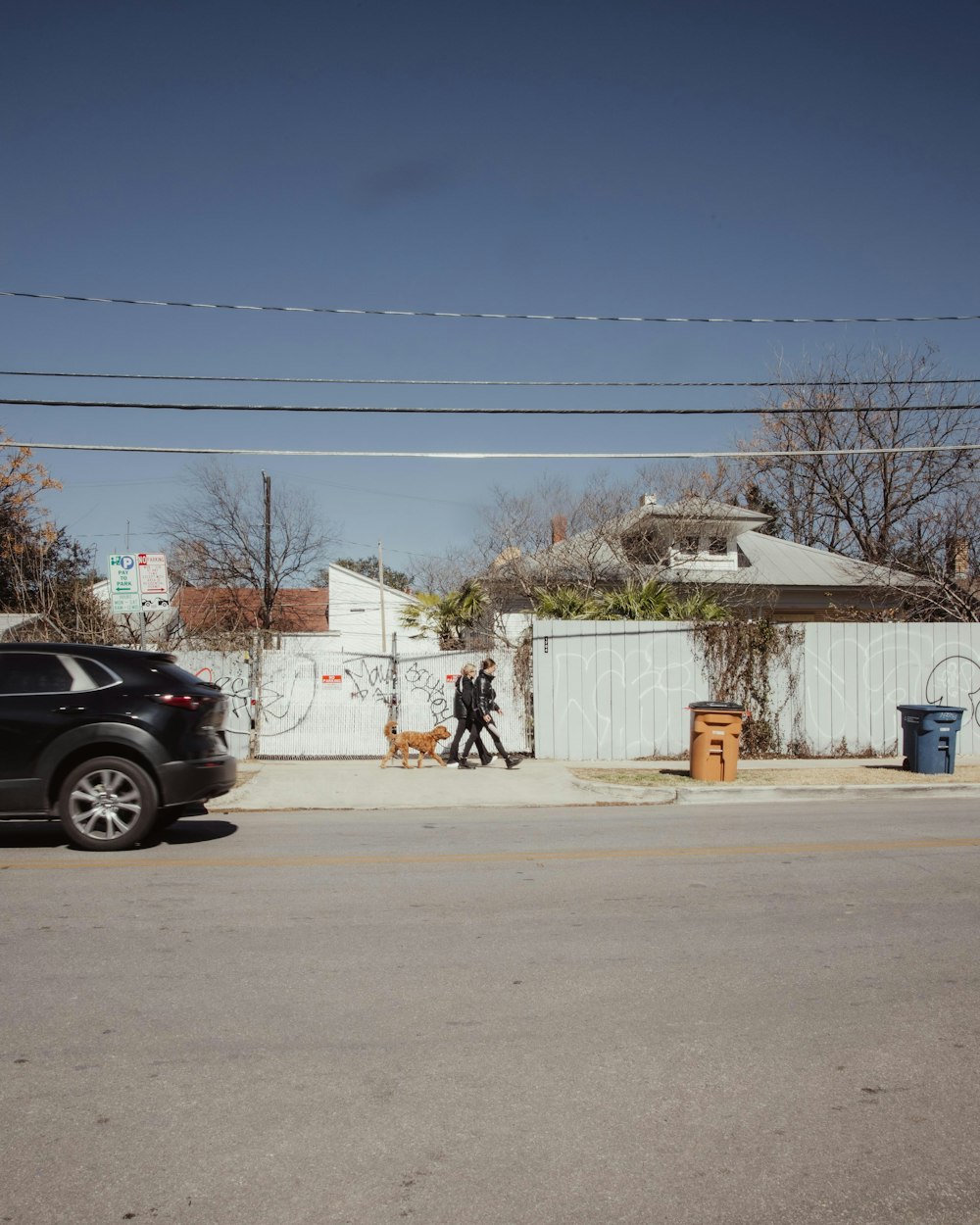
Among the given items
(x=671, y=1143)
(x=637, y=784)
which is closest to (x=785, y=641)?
(x=637, y=784)

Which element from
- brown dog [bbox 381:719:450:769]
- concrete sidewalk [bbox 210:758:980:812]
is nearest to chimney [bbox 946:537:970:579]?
concrete sidewalk [bbox 210:758:980:812]

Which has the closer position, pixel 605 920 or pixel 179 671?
pixel 605 920

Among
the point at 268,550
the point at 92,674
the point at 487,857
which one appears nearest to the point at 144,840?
the point at 92,674

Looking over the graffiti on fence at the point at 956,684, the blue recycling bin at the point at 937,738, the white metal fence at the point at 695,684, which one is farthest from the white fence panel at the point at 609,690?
the graffiti on fence at the point at 956,684

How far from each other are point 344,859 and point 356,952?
110 inches

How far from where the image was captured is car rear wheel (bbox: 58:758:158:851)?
28.0 feet

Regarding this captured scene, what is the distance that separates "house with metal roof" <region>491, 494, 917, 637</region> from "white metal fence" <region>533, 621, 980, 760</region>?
8.67 m

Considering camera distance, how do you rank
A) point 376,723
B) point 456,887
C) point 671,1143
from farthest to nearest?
1. point 376,723
2. point 456,887
3. point 671,1143

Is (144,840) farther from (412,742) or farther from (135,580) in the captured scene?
(412,742)

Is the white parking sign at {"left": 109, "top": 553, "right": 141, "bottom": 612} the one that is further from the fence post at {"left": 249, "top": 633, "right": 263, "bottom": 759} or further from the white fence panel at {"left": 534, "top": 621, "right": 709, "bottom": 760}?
the white fence panel at {"left": 534, "top": 621, "right": 709, "bottom": 760}

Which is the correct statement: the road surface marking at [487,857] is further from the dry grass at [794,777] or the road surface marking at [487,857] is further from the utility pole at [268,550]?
the utility pole at [268,550]

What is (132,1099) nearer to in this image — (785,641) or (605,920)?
(605,920)

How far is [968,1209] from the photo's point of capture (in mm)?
3158

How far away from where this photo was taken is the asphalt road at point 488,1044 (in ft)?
10.6
